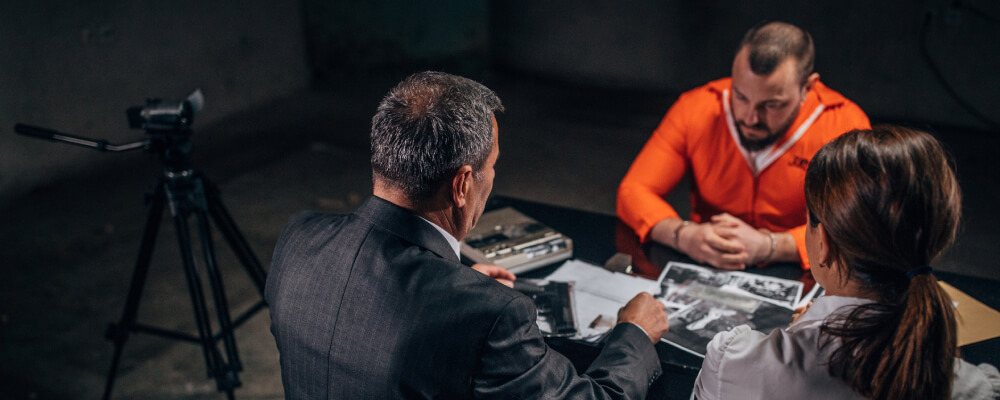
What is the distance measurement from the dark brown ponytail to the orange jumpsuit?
1.03 meters

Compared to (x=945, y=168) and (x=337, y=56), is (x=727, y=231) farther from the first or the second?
(x=337, y=56)

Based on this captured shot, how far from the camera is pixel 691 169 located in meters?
2.52

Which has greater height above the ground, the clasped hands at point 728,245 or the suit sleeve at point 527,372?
the suit sleeve at point 527,372

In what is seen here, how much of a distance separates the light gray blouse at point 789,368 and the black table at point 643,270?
0.28 m

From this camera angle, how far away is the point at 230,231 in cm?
230

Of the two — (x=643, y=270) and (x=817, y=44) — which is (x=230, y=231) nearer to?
(x=643, y=270)

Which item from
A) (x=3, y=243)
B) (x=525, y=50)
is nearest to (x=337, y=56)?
(x=525, y=50)

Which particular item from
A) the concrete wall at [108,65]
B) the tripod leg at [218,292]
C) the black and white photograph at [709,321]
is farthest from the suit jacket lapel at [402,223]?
the concrete wall at [108,65]

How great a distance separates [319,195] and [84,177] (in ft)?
6.08

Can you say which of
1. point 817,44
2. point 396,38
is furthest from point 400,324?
point 396,38

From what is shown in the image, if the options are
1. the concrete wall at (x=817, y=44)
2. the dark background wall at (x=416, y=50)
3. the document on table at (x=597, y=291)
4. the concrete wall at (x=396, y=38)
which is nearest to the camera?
the document on table at (x=597, y=291)

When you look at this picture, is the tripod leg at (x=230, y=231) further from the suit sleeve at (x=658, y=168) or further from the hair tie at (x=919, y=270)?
the hair tie at (x=919, y=270)

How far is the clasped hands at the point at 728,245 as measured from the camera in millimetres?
1852

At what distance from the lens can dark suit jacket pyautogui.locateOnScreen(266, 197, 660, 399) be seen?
1117mm
